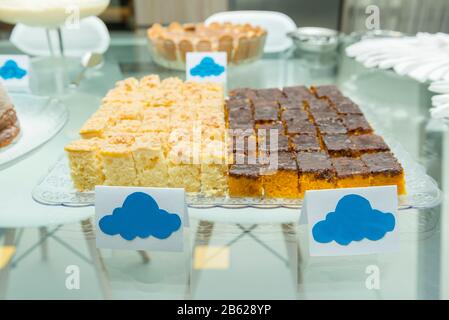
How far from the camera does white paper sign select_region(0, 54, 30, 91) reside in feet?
4.79

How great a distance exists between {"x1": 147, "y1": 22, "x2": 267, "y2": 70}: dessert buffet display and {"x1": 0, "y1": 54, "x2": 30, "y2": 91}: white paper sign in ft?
1.51

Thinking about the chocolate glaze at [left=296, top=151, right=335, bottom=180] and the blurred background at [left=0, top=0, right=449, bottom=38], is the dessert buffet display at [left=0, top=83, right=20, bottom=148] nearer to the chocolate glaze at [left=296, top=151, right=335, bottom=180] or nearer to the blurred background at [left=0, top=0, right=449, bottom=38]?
the chocolate glaze at [left=296, top=151, right=335, bottom=180]

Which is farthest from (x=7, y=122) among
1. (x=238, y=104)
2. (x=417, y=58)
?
(x=417, y=58)

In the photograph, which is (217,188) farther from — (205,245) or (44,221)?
(44,221)

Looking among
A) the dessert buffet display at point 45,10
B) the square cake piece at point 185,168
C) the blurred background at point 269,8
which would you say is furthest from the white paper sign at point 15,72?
the blurred background at point 269,8

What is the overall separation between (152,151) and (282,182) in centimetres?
30

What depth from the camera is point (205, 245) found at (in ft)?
2.92

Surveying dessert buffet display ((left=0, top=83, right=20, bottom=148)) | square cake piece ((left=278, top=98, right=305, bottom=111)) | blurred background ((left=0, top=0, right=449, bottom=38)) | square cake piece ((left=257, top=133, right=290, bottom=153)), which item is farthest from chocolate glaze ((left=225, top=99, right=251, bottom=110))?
blurred background ((left=0, top=0, right=449, bottom=38))

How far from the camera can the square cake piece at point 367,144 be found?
1.11 meters

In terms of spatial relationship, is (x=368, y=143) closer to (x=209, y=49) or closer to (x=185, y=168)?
(x=185, y=168)

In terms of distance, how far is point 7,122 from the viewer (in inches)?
44.8

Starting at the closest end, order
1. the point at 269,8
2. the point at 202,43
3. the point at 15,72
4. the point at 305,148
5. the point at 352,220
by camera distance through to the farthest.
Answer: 1. the point at 352,220
2. the point at 305,148
3. the point at 15,72
4. the point at 202,43
5. the point at 269,8
